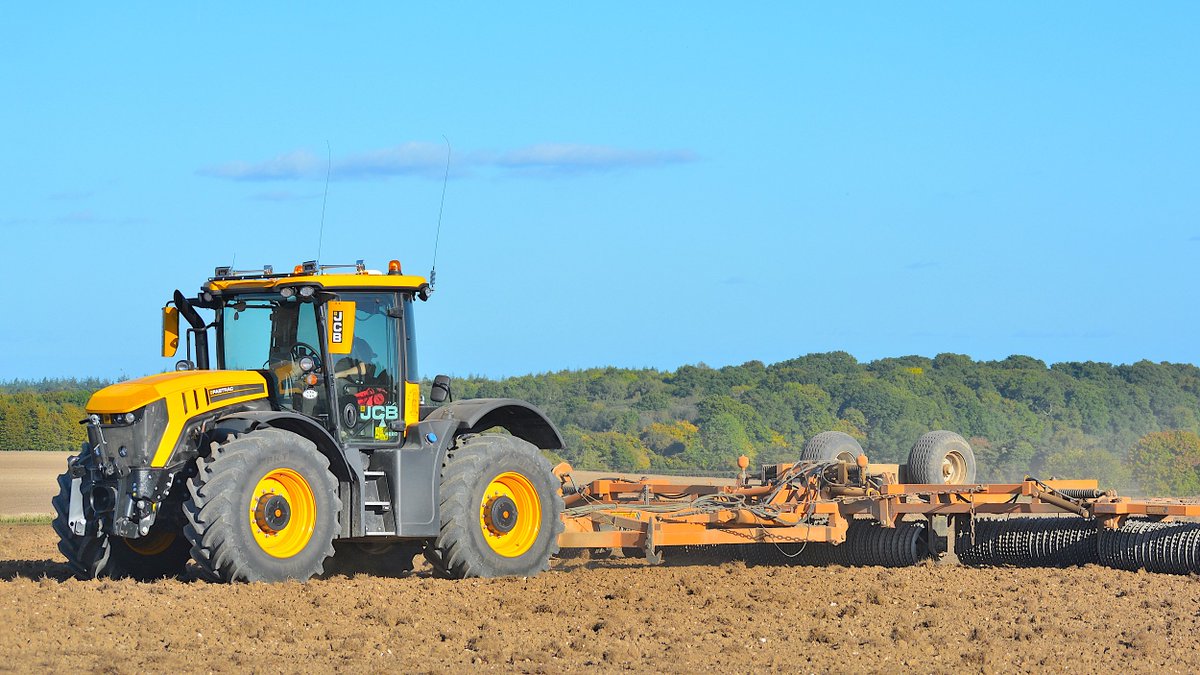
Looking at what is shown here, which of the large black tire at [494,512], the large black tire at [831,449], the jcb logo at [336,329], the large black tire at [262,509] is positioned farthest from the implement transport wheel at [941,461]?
the large black tire at [262,509]

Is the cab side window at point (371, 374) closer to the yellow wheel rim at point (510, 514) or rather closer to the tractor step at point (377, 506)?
the tractor step at point (377, 506)

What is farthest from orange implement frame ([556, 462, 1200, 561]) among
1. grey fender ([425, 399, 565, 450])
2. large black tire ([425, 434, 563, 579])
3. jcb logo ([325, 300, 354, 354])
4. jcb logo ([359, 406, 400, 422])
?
jcb logo ([325, 300, 354, 354])

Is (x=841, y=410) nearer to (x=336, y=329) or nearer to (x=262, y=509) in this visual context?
(x=336, y=329)

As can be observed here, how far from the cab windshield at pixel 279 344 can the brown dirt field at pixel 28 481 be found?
16227 millimetres

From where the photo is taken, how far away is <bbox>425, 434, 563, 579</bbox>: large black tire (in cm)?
1194

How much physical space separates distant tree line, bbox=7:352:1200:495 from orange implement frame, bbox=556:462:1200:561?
2659 cm

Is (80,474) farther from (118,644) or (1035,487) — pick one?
(1035,487)

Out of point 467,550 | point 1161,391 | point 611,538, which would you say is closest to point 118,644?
point 467,550

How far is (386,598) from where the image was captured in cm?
1083

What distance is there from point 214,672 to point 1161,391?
192 feet

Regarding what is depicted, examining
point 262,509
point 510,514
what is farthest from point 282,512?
point 510,514

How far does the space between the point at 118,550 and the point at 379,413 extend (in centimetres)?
212

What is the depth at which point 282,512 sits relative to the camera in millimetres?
11023

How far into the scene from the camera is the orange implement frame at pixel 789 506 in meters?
12.4
